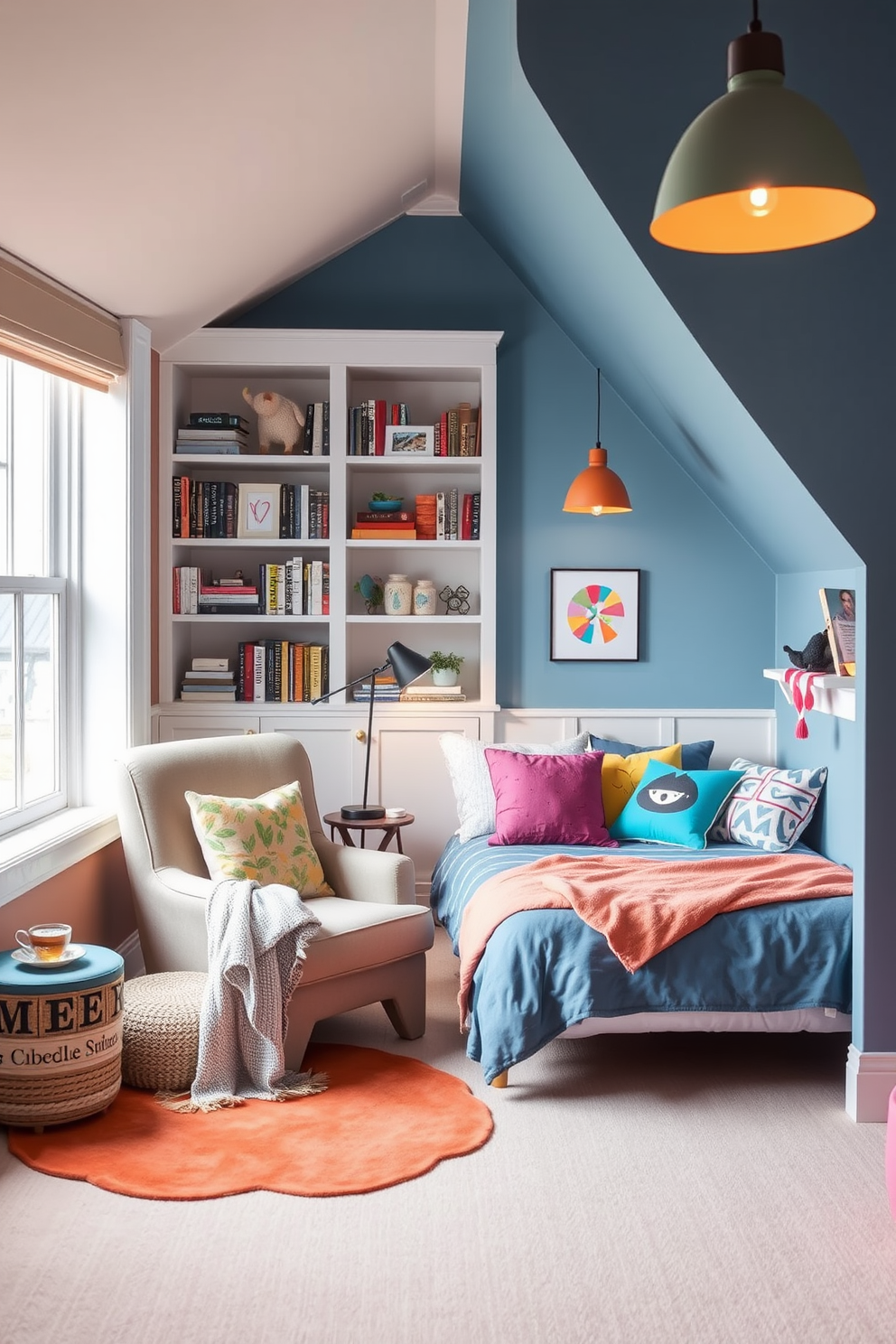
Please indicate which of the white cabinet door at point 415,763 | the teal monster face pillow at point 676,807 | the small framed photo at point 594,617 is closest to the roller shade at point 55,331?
the white cabinet door at point 415,763

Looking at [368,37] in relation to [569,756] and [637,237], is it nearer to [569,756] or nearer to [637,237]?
[637,237]

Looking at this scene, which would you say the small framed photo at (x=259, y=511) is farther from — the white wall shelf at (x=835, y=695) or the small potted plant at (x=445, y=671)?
the white wall shelf at (x=835, y=695)

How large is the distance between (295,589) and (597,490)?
137cm

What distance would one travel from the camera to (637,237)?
3.10 m

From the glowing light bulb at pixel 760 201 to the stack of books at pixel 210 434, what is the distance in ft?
11.2

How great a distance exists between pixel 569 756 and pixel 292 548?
61.6 inches

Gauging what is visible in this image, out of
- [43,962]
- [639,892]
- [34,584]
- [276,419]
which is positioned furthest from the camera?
[276,419]

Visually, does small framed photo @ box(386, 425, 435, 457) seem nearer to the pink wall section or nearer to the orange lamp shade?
the orange lamp shade

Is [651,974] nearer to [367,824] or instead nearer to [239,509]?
[367,824]

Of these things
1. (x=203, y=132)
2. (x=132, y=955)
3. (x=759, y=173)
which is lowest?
(x=132, y=955)

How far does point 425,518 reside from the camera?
5.08 m

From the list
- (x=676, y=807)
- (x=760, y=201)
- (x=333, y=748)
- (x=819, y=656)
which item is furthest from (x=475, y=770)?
(x=760, y=201)

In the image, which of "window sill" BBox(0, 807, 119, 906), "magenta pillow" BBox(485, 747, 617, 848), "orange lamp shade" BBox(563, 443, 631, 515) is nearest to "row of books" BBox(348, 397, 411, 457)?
"orange lamp shade" BBox(563, 443, 631, 515)

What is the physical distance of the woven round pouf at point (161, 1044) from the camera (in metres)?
3.27
